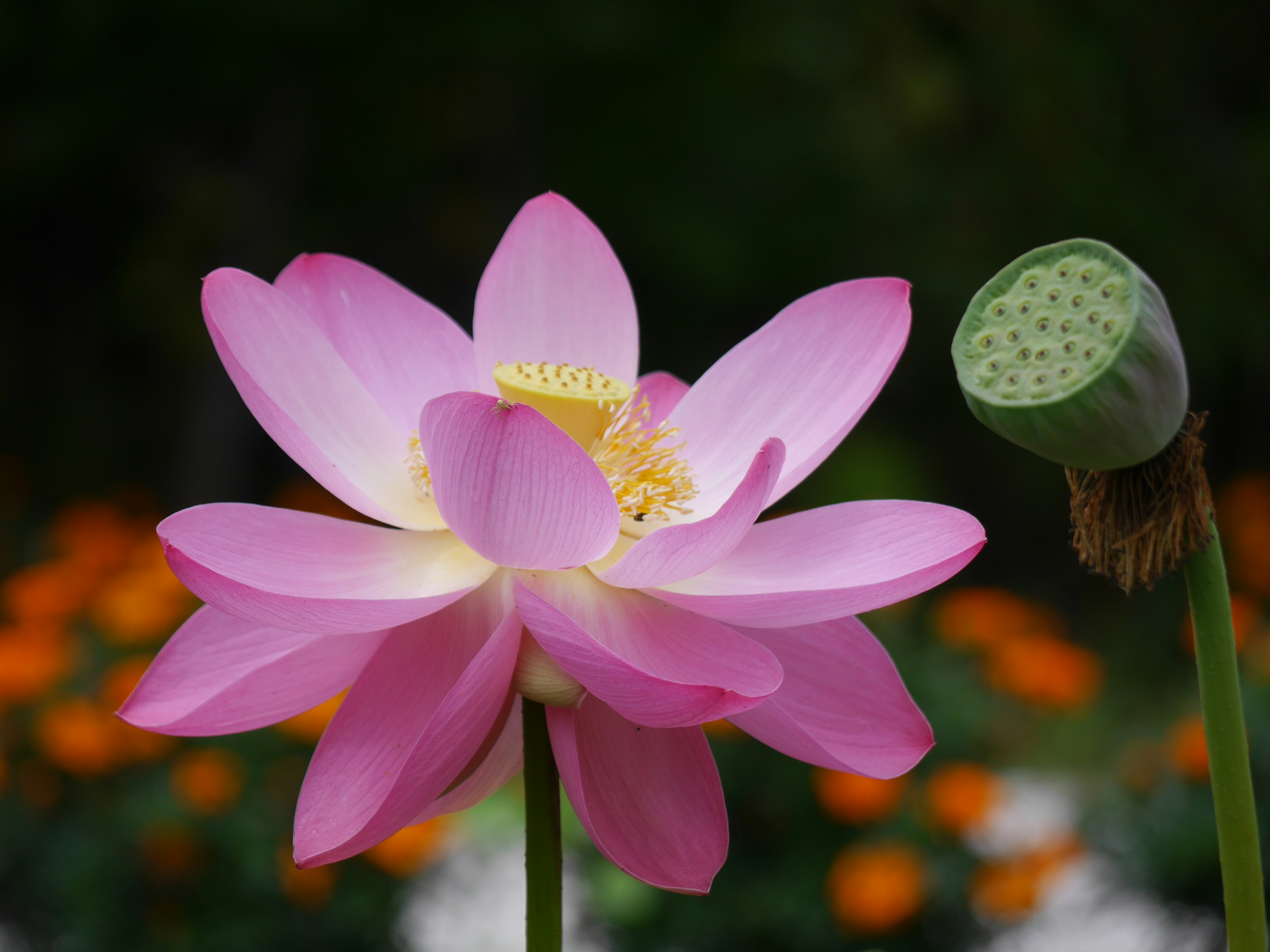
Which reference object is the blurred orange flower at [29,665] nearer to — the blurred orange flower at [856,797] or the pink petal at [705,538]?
the blurred orange flower at [856,797]

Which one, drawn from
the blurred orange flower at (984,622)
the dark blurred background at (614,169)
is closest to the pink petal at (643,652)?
the blurred orange flower at (984,622)

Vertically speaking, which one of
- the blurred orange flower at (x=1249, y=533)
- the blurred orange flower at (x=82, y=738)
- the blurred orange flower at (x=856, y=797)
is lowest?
the blurred orange flower at (x=1249, y=533)

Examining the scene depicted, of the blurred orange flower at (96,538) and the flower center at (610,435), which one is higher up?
the flower center at (610,435)

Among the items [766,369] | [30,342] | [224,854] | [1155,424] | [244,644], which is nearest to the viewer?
[1155,424]

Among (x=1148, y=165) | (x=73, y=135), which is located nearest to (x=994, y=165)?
(x=1148, y=165)

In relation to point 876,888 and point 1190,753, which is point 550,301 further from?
point 1190,753

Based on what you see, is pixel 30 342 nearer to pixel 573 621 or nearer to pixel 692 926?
pixel 692 926

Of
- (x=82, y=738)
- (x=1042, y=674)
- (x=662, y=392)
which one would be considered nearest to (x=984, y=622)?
(x=1042, y=674)

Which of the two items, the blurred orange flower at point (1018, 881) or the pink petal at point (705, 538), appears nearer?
the pink petal at point (705, 538)

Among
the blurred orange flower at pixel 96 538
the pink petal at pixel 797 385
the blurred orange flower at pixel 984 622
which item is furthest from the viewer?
the blurred orange flower at pixel 96 538
